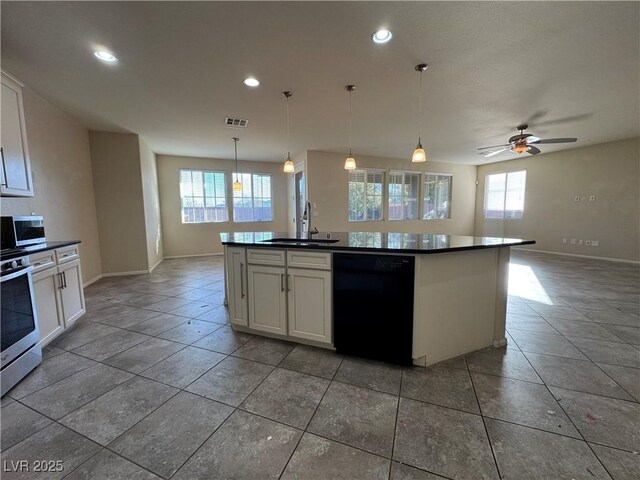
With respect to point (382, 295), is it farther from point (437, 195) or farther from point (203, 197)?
point (437, 195)

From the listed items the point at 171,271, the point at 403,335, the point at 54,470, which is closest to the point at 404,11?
the point at 403,335

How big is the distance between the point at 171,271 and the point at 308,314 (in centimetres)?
438

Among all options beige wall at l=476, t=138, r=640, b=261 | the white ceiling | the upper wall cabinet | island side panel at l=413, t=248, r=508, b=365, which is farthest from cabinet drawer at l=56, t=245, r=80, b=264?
beige wall at l=476, t=138, r=640, b=261

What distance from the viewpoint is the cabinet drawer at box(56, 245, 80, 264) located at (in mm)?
2530

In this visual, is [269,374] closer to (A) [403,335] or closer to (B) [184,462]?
(B) [184,462]

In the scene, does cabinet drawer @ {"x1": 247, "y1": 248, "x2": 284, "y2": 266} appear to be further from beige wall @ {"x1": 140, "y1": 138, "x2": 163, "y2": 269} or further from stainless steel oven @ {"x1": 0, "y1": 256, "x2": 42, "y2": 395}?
beige wall @ {"x1": 140, "y1": 138, "x2": 163, "y2": 269}

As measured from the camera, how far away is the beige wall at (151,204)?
5.29 meters

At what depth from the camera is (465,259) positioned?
2121 mm

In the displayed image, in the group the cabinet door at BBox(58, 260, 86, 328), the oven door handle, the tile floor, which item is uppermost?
the oven door handle

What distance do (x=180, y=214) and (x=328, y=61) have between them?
6.03 metres

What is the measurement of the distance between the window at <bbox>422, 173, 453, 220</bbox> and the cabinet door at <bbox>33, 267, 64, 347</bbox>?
8.10m

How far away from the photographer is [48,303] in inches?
92.9

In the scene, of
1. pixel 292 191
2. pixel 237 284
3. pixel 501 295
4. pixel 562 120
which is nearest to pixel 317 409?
pixel 237 284

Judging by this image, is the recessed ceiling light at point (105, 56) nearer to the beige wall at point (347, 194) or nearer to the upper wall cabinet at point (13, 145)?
the upper wall cabinet at point (13, 145)
